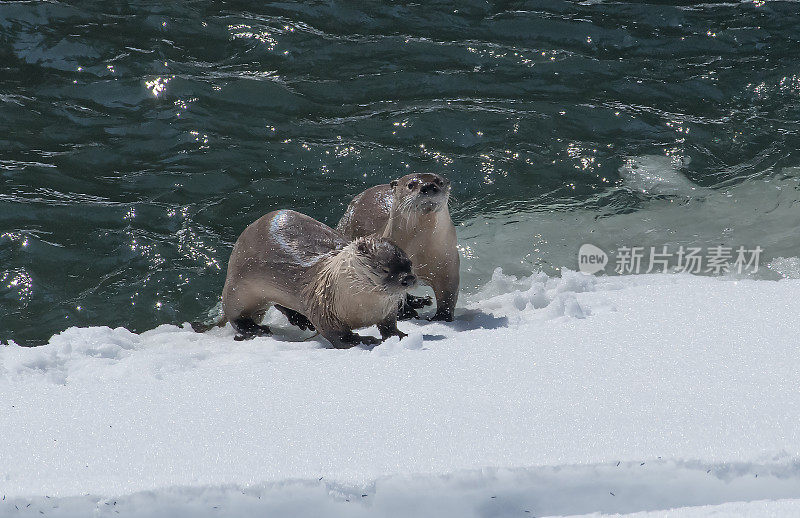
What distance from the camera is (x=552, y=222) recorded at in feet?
19.7

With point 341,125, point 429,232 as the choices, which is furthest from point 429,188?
point 341,125

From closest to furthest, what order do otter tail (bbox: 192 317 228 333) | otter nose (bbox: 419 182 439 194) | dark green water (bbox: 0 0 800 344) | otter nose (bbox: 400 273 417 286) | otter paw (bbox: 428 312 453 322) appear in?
otter nose (bbox: 400 273 417 286)
otter nose (bbox: 419 182 439 194)
otter paw (bbox: 428 312 453 322)
otter tail (bbox: 192 317 228 333)
dark green water (bbox: 0 0 800 344)

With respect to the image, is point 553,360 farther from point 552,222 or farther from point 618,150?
point 618,150

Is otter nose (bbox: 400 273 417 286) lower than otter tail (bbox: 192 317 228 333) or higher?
higher

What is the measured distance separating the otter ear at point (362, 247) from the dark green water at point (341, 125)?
4.70 ft

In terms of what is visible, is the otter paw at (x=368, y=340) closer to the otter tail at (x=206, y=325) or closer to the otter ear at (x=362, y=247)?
the otter ear at (x=362, y=247)

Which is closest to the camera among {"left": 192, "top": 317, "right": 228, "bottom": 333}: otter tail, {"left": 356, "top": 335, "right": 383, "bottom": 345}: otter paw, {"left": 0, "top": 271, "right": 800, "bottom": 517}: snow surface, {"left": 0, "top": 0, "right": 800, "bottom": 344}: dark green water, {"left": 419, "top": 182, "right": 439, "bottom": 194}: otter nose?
{"left": 0, "top": 271, "right": 800, "bottom": 517}: snow surface

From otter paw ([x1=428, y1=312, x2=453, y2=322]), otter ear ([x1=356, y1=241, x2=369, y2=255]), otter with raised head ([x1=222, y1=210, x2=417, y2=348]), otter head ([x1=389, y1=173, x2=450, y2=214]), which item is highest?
otter head ([x1=389, y1=173, x2=450, y2=214])

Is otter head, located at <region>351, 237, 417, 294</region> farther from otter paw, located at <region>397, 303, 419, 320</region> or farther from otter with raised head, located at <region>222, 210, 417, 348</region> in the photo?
otter paw, located at <region>397, 303, 419, 320</region>

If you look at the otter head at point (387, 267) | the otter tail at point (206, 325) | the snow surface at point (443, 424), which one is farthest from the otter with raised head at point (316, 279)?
the snow surface at point (443, 424)

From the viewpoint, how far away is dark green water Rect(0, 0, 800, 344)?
18.7ft

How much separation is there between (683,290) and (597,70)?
4.33m

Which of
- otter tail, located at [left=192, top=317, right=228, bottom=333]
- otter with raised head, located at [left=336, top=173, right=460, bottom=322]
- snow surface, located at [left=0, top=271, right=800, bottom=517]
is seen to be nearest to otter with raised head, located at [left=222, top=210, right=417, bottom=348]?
otter tail, located at [left=192, top=317, right=228, bottom=333]

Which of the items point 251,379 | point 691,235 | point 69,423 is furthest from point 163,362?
point 691,235
